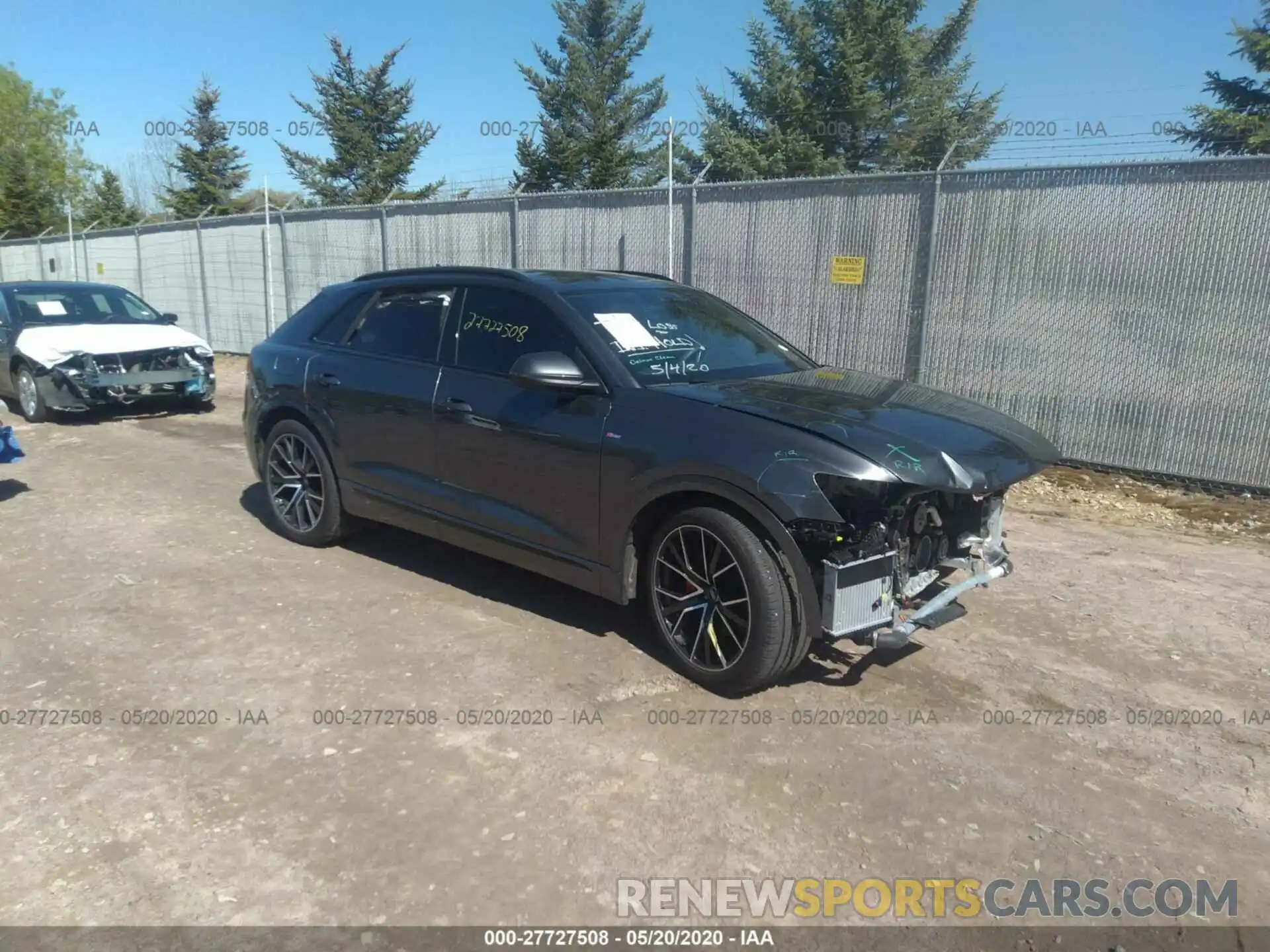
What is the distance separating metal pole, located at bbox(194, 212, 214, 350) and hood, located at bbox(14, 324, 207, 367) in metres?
7.27

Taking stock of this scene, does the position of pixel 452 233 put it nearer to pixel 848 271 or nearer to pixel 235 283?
pixel 848 271

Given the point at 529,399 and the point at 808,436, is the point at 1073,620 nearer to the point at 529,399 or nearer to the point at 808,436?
the point at 808,436

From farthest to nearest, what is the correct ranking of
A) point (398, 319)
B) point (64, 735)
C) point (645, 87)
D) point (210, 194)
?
point (210, 194) → point (645, 87) → point (398, 319) → point (64, 735)

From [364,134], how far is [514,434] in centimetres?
3020

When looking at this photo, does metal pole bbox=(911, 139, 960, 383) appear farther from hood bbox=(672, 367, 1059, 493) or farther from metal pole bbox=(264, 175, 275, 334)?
metal pole bbox=(264, 175, 275, 334)

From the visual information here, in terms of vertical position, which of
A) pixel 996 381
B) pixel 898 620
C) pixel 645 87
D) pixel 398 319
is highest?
pixel 645 87

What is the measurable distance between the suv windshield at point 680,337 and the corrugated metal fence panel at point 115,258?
1868cm

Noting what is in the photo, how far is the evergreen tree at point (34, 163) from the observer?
130 ft

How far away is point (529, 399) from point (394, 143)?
30.7 m

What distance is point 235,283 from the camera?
55.6ft

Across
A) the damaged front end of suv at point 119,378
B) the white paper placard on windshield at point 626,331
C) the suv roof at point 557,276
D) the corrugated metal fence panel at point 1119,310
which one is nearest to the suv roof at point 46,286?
the damaged front end of suv at point 119,378

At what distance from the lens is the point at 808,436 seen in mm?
3588

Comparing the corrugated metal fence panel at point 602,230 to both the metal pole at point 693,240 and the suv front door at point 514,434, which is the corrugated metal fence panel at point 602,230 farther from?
the suv front door at point 514,434

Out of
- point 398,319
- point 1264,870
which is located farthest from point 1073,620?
point 398,319
